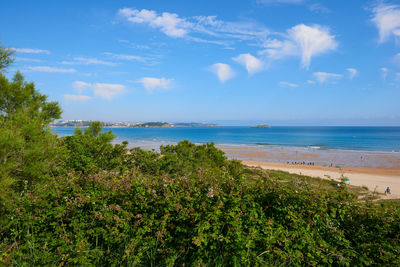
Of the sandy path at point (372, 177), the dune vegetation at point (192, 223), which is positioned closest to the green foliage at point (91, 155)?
the dune vegetation at point (192, 223)

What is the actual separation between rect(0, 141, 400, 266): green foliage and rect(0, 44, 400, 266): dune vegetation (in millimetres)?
13

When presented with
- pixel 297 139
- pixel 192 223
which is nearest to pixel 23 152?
pixel 192 223

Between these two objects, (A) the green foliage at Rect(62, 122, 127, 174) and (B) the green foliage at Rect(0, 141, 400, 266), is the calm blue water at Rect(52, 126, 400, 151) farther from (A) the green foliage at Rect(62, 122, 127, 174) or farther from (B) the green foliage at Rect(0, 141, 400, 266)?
(B) the green foliage at Rect(0, 141, 400, 266)

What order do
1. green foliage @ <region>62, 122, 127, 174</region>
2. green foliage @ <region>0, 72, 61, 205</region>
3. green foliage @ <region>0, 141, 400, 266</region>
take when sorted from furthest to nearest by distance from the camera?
green foliage @ <region>62, 122, 127, 174</region>, green foliage @ <region>0, 72, 61, 205</region>, green foliage @ <region>0, 141, 400, 266</region>

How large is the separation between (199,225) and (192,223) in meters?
0.26

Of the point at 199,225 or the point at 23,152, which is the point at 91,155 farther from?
the point at 199,225

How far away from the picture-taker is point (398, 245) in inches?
93.0

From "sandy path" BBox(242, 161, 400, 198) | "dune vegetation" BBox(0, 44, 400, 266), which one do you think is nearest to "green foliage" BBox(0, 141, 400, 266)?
"dune vegetation" BBox(0, 44, 400, 266)

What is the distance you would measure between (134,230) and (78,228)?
0.79m

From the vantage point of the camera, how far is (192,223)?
2830 millimetres

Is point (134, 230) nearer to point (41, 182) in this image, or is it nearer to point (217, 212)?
point (217, 212)

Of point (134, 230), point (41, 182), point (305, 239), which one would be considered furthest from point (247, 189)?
point (41, 182)

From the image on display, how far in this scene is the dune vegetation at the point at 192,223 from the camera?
97.8 inches

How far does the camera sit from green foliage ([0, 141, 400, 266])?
2479 millimetres
